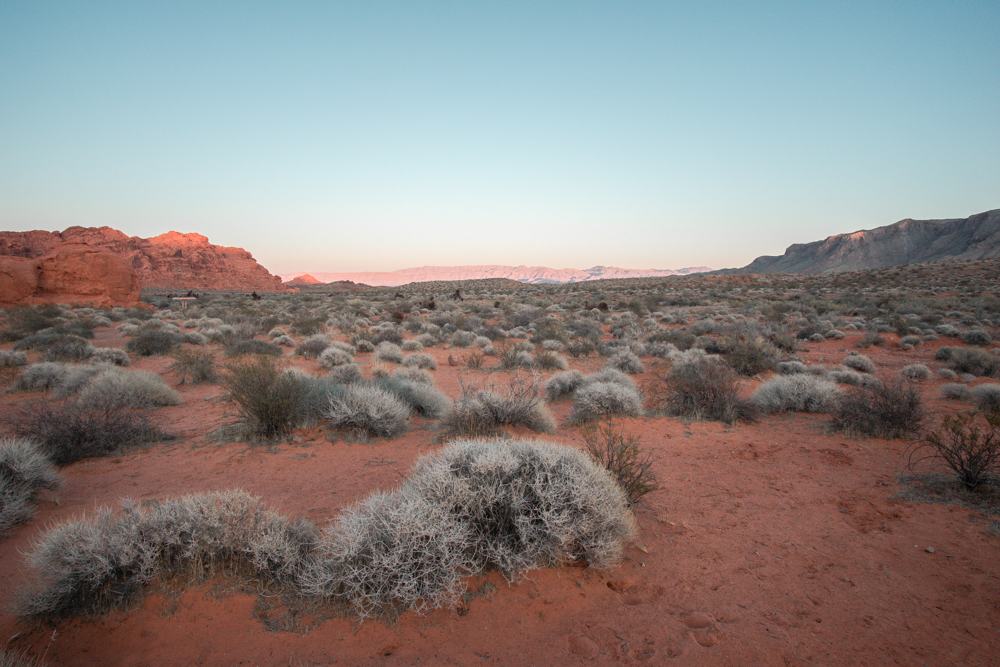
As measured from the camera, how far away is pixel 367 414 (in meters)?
6.24

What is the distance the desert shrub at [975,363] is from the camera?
9.48 meters

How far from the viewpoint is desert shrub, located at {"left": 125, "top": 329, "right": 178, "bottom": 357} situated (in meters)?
12.1

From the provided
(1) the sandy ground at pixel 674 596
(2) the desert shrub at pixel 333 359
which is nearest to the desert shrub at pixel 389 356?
(2) the desert shrub at pixel 333 359

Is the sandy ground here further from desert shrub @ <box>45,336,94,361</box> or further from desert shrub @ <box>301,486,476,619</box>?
desert shrub @ <box>45,336,94,361</box>

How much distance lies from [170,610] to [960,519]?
6342mm

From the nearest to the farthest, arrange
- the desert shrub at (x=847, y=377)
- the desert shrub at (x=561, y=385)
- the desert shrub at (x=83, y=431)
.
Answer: the desert shrub at (x=83, y=431) → the desert shrub at (x=561, y=385) → the desert shrub at (x=847, y=377)

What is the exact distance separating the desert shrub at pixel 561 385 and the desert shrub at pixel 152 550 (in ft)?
19.3

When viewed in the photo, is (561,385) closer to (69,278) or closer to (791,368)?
(791,368)

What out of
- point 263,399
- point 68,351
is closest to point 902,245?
point 263,399

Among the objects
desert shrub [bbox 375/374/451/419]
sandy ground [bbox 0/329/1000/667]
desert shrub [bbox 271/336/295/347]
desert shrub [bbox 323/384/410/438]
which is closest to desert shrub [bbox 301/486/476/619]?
sandy ground [bbox 0/329/1000/667]

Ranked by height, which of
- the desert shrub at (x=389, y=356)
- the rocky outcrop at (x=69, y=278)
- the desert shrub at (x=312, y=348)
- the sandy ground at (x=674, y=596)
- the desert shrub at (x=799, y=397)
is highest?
the rocky outcrop at (x=69, y=278)

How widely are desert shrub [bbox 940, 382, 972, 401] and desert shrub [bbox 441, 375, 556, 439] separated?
7.53 meters

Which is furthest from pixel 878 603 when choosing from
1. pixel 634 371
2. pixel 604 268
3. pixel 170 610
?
pixel 604 268

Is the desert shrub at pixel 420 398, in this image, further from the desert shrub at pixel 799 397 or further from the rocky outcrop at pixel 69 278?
the rocky outcrop at pixel 69 278
